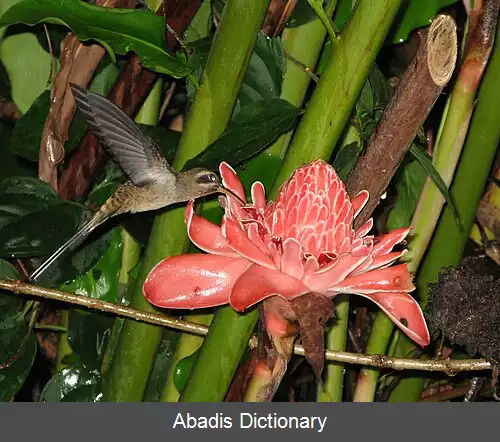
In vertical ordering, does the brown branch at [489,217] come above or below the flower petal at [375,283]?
below

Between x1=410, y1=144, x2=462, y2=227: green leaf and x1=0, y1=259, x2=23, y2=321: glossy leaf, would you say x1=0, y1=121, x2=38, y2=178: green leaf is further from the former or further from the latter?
x1=410, y1=144, x2=462, y2=227: green leaf

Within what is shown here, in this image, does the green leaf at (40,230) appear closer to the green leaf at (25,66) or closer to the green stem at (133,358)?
the green stem at (133,358)

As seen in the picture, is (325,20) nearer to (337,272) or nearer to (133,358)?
(337,272)

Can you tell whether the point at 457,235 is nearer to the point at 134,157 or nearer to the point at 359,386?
the point at 359,386

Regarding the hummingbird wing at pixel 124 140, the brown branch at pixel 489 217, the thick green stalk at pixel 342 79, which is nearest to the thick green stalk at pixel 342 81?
the thick green stalk at pixel 342 79

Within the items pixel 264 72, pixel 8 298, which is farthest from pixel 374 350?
pixel 8 298
